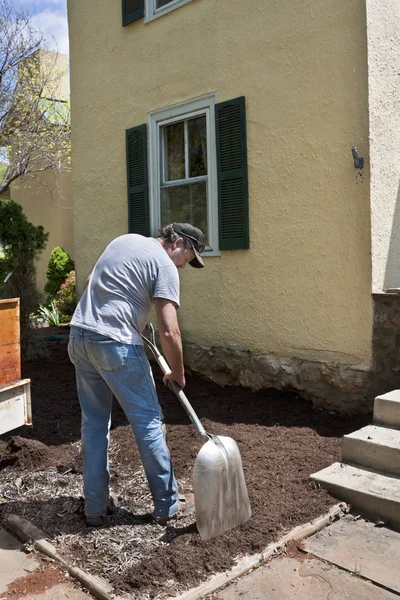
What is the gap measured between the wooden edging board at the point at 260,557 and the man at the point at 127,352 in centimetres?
60

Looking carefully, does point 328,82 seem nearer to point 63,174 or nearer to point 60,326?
point 60,326

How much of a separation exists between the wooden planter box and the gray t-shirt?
1217mm

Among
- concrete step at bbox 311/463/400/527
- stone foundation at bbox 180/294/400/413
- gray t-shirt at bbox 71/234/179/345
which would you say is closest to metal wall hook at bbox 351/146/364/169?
stone foundation at bbox 180/294/400/413

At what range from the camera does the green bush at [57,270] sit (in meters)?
13.1

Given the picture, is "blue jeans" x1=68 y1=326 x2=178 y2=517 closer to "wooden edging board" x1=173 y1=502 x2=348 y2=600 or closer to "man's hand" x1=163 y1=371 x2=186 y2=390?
"man's hand" x1=163 y1=371 x2=186 y2=390

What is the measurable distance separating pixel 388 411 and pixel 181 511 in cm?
168

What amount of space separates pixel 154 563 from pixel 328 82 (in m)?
4.10

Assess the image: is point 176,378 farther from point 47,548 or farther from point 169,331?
point 47,548

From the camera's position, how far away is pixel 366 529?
328cm

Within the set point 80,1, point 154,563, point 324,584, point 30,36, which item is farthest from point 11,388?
point 30,36

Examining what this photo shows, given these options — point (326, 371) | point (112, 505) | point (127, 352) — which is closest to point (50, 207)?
point (326, 371)

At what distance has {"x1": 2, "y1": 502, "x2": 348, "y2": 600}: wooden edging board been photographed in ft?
8.82

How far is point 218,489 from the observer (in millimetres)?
3021

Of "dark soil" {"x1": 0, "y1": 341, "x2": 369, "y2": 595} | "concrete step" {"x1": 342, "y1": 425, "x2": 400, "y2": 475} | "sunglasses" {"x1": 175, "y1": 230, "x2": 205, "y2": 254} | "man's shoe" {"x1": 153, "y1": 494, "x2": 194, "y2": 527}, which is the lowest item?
"man's shoe" {"x1": 153, "y1": 494, "x2": 194, "y2": 527}
